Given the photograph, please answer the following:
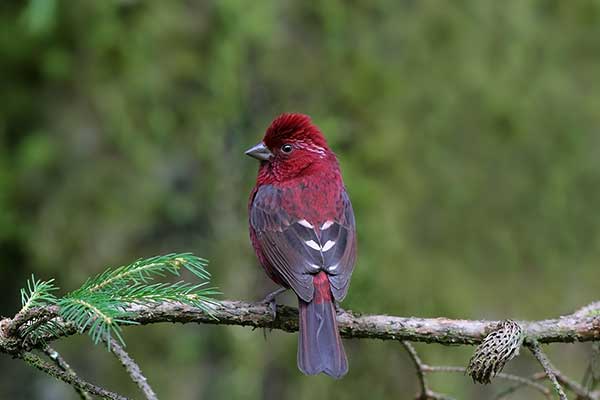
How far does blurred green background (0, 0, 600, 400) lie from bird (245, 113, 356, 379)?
0.92 meters

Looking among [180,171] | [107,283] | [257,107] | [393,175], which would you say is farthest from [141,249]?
[107,283]

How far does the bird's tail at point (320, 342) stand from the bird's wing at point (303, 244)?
0.07m

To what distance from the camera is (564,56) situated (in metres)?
5.67

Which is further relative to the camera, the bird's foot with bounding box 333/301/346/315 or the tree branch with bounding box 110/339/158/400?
the bird's foot with bounding box 333/301/346/315

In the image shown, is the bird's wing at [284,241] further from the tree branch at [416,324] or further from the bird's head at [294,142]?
the tree branch at [416,324]

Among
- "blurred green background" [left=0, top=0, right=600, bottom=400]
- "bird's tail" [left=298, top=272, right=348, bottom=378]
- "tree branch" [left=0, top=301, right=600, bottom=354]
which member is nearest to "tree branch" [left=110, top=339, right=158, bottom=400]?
"tree branch" [left=0, top=301, right=600, bottom=354]

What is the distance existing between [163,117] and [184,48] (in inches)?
16.9

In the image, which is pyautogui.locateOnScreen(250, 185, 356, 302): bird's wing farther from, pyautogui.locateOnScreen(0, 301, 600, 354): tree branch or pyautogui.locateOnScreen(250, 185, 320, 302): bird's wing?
pyautogui.locateOnScreen(0, 301, 600, 354): tree branch

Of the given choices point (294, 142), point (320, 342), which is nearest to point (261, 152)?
point (294, 142)

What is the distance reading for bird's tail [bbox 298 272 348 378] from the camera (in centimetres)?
295

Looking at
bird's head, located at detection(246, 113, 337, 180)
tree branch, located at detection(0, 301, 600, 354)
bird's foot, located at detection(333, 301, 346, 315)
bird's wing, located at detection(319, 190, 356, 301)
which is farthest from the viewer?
bird's head, located at detection(246, 113, 337, 180)

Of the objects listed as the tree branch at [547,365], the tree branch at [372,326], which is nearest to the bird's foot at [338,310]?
the tree branch at [372,326]

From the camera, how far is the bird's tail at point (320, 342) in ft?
9.68

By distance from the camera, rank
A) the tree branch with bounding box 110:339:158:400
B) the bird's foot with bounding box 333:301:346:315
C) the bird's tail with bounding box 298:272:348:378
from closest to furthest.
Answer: the tree branch with bounding box 110:339:158:400 < the bird's tail with bounding box 298:272:348:378 < the bird's foot with bounding box 333:301:346:315
